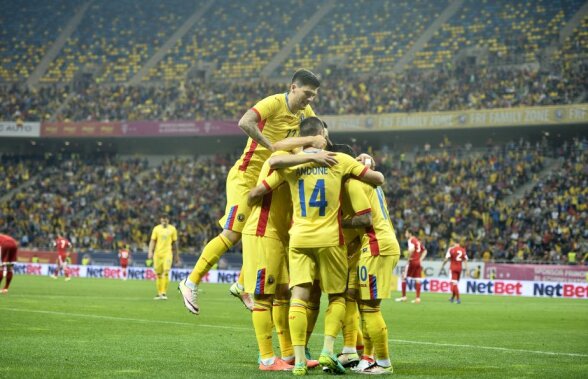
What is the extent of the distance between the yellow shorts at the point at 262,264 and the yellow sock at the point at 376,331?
1.06 metres

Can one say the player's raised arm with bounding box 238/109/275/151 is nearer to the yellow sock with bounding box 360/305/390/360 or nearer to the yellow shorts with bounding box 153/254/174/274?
the yellow sock with bounding box 360/305/390/360

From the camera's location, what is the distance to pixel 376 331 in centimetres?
887

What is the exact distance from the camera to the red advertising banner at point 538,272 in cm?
3659

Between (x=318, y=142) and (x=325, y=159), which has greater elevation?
(x=318, y=142)

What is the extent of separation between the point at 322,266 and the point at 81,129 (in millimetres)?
50056

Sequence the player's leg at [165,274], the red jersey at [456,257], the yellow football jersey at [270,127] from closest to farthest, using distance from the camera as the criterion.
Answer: the yellow football jersey at [270,127], the player's leg at [165,274], the red jersey at [456,257]

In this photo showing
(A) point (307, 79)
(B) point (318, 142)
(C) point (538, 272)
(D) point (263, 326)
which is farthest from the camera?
(C) point (538, 272)

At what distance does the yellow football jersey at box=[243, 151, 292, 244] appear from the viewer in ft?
31.1

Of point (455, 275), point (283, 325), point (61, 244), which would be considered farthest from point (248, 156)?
point (61, 244)

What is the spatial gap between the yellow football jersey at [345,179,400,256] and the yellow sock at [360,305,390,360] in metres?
0.61

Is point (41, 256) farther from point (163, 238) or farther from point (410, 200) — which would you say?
point (163, 238)

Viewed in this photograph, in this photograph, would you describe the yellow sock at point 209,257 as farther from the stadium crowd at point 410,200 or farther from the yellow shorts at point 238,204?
the stadium crowd at point 410,200

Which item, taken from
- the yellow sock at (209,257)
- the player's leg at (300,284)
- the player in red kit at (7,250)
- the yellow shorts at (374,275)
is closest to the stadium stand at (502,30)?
the player in red kit at (7,250)

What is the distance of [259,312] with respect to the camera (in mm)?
9391
